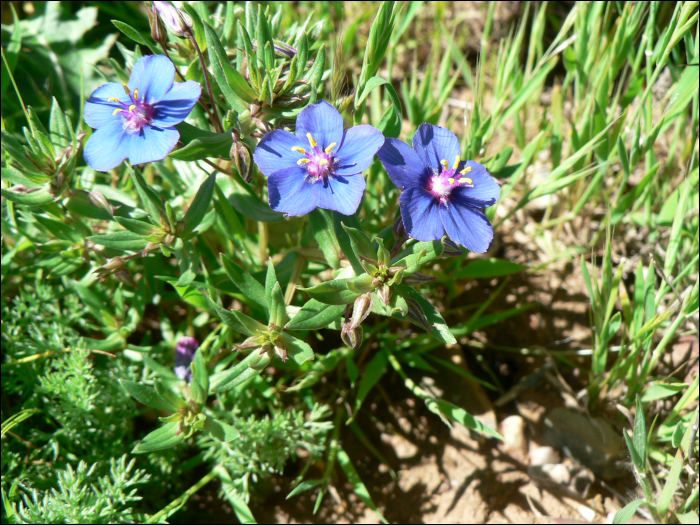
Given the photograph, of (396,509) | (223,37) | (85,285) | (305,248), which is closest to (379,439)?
(396,509)

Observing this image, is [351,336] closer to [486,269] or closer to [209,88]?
[209,88]

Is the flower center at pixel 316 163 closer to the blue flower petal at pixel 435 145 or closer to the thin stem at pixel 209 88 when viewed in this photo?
the blue flower petal at pixel 435 145

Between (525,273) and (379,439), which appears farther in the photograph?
(525,273)

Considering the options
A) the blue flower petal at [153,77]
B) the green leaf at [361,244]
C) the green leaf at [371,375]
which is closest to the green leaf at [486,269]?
the green leaf at [371,375]

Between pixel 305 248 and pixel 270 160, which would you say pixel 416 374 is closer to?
pixel 305 248

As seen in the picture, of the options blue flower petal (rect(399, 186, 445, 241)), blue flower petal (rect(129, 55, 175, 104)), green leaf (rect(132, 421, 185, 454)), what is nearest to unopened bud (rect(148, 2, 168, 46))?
blue flower petal (rect(129, 55, 175, 104))

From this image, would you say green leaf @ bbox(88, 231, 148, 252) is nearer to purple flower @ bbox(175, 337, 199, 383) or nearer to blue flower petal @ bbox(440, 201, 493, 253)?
purple flower @ bbox(175, 337, 199, 383)
